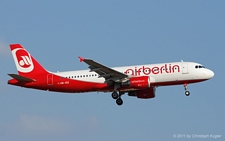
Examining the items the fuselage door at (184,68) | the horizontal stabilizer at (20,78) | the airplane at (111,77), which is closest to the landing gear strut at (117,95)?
the airplane at (111,77)

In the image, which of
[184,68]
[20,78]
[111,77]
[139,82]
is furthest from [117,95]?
[20,78]

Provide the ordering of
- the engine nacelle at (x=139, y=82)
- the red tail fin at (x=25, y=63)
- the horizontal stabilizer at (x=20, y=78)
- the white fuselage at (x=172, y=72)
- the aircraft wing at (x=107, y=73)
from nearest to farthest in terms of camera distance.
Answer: the aircraft wing at (x=107, y=73) < the engine nacelle at (x=139, y=82) < the white fuselage at (x=172, y=72) < the horizontal stabilizer at (x=20, y=78) < the red tail fin at (x=25, y=63)

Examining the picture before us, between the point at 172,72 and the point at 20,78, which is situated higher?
the point at 20,78

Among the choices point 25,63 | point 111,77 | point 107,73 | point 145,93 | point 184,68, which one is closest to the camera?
point 184,68

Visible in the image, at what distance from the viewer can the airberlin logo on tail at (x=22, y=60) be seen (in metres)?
66.9

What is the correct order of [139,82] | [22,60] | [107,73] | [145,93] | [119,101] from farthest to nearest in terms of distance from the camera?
[22,60] → [145,93] → [119,101] → [107,73] → [139,82]

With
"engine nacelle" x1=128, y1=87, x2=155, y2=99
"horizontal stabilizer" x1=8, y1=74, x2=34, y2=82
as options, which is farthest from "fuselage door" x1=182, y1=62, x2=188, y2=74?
"horizontal stabilizer" x1=8, y1=74, x2=34, y2=82

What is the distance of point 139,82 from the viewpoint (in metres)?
61.6

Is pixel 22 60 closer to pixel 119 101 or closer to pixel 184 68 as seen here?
pixel 119 101

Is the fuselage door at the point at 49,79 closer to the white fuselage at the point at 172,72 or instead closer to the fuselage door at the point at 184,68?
the white fuselage at the point at 172,72

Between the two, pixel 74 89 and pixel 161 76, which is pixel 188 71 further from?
pixel 74 89

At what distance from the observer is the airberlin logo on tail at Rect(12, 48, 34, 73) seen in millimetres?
66875

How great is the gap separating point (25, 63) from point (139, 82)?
47.3 ft

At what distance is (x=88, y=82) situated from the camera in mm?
63906
